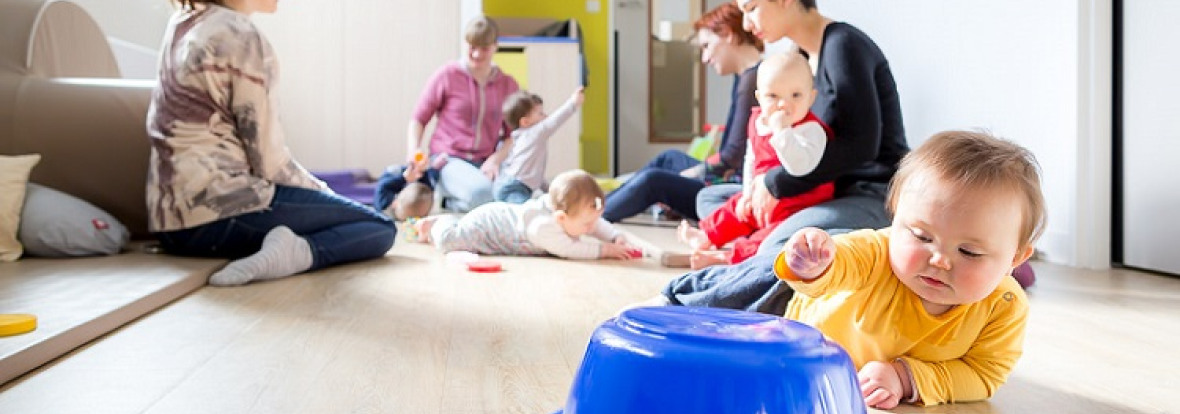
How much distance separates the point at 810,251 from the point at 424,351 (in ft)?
2.10

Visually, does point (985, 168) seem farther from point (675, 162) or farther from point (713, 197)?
point (675, 162)

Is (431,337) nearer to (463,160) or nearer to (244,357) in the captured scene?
(244,357)

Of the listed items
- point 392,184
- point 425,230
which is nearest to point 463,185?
point 392,184

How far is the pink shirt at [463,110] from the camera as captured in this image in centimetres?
417

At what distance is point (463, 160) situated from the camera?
13.6 feet

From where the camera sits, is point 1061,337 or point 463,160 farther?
point 463,160

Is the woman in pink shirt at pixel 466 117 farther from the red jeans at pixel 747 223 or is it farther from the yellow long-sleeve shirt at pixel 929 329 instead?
the yellow long-sleeve shirt at pixel 929 329

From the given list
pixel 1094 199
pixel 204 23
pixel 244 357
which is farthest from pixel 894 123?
pixel 204 23

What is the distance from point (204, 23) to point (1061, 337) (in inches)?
73.9

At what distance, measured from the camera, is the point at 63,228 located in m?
2.39

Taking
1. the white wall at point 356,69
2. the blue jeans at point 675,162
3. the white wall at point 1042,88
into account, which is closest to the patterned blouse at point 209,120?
the white wall at point 1042,88

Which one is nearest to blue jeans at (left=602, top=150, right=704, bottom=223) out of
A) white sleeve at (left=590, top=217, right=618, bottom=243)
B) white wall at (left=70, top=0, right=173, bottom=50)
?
white sleeve at (left=590, top=217, right=618, bottom=243)

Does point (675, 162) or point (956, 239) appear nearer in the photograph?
point (956, 239)

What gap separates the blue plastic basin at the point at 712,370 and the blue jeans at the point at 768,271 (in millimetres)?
502
